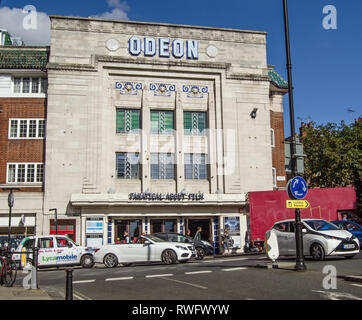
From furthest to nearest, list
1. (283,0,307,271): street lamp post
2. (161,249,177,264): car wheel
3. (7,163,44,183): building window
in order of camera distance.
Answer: (7,163,44,183): building window, (161,249,177,264): car wheel, (283,0,307,271): street lamp post

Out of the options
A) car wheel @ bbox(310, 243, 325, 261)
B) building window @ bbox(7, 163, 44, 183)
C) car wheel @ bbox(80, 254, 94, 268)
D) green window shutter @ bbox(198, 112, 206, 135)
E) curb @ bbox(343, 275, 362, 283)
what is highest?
green window shutter @ bbox(198, 112, 206, 135)

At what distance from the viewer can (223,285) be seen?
11.7 metres

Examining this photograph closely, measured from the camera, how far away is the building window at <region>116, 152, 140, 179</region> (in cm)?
3069

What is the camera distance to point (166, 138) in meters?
31.5

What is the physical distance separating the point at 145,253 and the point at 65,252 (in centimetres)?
379

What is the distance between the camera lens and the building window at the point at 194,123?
32188mm

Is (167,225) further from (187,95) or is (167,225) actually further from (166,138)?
(187,95)

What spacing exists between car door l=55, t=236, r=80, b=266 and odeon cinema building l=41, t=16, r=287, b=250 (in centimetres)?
765

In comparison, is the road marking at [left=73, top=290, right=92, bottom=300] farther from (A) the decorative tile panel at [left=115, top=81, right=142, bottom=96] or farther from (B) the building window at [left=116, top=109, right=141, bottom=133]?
(A) the decorative tile panel at [left=115, top=81, right=142, bottom=96]

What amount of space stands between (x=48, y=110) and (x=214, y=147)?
11.6 meters

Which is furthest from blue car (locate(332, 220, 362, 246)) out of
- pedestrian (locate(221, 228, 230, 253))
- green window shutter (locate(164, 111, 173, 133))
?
green window shutter (locate(164, 111, 173, 133))

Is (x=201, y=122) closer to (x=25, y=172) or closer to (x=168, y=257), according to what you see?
(x=25, y=172)

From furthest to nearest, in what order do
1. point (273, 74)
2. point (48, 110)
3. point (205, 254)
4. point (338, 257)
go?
point (273, 74), point (48, 110), point (205, 254), point (338, 257)
